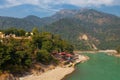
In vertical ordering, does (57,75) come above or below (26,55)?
below

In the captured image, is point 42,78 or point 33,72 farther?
point 33,72

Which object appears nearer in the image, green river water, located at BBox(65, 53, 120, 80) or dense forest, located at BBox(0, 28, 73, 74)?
dense forest, located at BBox(0, 28, 73, 74)

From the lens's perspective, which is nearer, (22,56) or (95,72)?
(22,56)

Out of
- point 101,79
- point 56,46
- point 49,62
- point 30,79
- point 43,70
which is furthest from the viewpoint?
point 56,46

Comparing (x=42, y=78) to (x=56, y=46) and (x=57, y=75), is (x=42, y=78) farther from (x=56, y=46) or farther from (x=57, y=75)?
(x=56, y=46)

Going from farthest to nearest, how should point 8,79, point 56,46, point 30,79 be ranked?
point 56,46 → point 30,79 → point 8,79

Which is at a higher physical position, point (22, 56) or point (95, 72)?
point (22, 56)

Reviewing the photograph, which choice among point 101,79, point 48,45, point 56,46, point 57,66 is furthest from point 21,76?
point 56,46

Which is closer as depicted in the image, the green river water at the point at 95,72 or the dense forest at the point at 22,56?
the dense forest at the point at 22,56

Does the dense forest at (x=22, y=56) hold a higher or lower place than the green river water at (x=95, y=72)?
higher

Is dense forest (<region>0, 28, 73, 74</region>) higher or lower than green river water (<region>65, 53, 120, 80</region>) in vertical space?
higher
